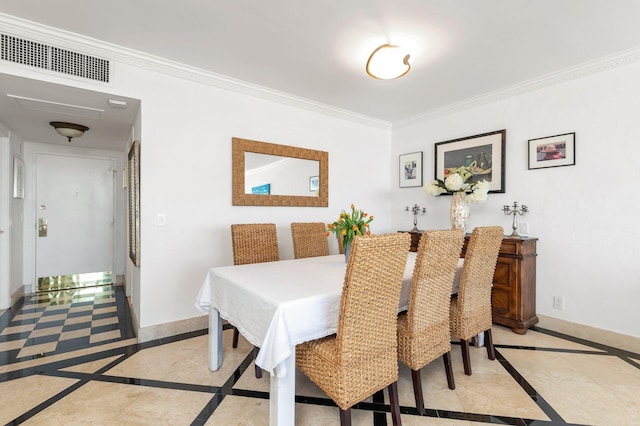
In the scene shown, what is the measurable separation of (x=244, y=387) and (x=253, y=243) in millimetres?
1087

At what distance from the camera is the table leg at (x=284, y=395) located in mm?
1376

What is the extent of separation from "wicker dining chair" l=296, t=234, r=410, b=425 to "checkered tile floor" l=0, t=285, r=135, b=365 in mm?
2261

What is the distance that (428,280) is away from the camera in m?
1.69

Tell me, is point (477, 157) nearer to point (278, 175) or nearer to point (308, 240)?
point (308, 240)

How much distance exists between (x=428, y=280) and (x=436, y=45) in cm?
184

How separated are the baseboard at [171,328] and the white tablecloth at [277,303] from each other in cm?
94

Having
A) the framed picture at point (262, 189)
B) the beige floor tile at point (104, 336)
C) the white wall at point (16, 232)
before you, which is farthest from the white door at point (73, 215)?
the framed picture at point (262, 189)

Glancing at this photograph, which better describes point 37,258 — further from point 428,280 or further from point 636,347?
point 636,347

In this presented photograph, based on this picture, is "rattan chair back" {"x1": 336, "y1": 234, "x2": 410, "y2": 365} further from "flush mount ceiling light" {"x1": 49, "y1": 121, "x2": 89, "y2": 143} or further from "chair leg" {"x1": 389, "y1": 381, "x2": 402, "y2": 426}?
"flush mount ceiling light" {"x1": 49, "y1": 121, "x2": 89, "y2": 143}

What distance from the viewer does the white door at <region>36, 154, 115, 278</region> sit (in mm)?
4273

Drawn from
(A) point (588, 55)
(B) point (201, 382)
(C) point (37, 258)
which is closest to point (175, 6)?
(B) point (201, 382)

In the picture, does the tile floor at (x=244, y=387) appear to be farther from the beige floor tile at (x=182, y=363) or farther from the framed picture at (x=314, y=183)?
the framed picture at (x=314, y=183)

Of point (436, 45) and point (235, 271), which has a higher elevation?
point (436, 45)

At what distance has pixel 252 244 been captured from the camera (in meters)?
2.60
